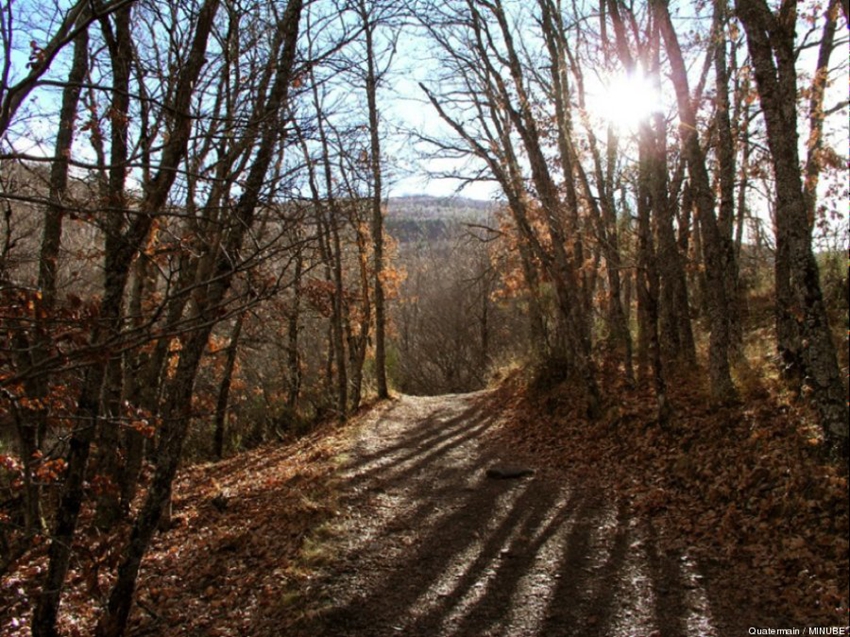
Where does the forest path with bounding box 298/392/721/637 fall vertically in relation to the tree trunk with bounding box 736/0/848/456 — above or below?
below

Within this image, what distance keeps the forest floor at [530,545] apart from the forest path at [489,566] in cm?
2

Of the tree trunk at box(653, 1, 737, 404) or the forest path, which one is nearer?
the forest path

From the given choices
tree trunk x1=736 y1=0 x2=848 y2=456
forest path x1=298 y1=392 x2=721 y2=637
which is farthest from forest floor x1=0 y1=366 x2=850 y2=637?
tree trunk x1=736 y1=0 x2=848 y2=456

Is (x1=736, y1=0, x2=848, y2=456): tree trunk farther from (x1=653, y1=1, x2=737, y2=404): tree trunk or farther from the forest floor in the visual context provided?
(x1=653, y1=1, x2=737, y2=404): tree trunk

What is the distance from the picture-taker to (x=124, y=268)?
195 inches

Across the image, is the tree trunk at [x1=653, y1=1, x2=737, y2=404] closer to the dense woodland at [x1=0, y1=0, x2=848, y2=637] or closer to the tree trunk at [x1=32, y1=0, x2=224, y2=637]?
the dense woodland at [x1=0, y1=0, x2=848, y2=637]

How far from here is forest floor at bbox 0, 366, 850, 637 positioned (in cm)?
485

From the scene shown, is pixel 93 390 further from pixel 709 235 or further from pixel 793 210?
pixel 709 235

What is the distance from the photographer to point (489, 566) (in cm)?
588

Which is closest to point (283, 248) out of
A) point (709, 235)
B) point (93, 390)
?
point (93, 390)

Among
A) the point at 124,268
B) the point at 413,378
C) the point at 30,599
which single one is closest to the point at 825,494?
the point at 124,268

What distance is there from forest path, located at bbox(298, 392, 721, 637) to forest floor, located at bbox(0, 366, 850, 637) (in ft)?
0.07

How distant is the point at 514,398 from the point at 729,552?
8465mm

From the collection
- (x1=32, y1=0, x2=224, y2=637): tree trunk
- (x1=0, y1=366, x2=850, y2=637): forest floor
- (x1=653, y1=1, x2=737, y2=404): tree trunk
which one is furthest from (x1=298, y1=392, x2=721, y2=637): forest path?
(x1=653, y1=1, x2=737, y2=404): tree trunk
